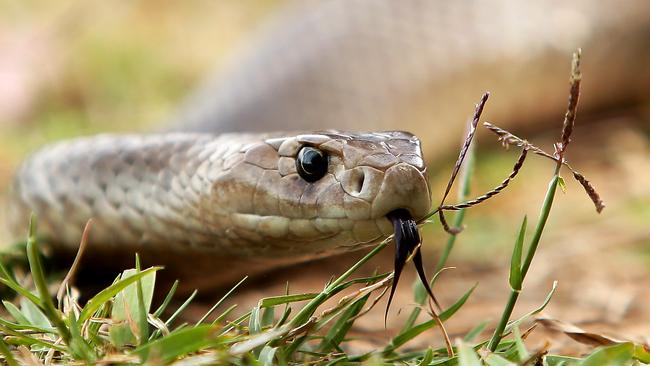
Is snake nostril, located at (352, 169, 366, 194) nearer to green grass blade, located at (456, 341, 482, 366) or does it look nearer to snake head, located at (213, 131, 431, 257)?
snake head, located at (213, 131, 431, 257)

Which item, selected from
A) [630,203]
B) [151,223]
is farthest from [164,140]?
[630,203]

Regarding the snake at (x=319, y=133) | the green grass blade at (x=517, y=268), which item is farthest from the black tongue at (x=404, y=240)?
the green grass blade at (x=517, y=268)

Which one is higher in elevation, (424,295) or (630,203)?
(424,295)

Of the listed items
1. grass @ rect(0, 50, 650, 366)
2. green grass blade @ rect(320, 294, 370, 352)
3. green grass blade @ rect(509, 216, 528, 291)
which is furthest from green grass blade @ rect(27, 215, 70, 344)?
green grass blade @ rect(509, 216, 528, 291)

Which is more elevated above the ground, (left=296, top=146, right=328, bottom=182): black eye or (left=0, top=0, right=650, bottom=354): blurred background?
(left=296, top=146, right=328, bottom=182): black eye

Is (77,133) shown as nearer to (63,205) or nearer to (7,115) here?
(7,115)

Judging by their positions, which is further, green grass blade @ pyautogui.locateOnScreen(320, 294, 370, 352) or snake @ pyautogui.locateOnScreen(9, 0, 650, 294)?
snake @ pyautogui.locateOnScreen(9, 0, 650, 294)

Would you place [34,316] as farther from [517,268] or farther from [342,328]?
[517,268]

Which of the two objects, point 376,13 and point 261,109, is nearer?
point 261,109

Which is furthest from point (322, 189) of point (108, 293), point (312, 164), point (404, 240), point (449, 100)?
point (449, 100)
